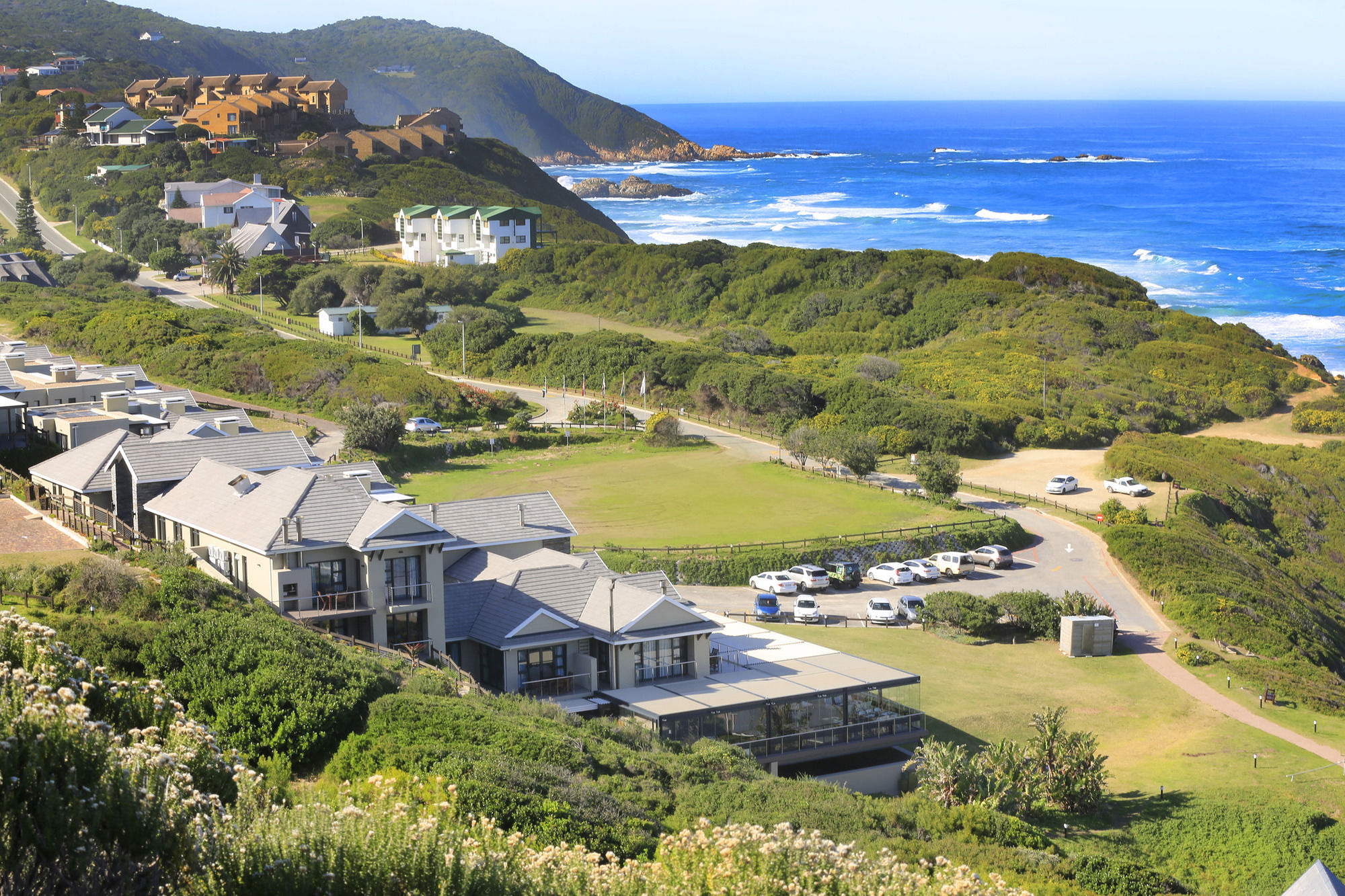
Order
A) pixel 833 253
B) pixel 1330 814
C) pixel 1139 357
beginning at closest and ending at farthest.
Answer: pixel 1330 814 < pixel 1139 357 < pixel 833 253

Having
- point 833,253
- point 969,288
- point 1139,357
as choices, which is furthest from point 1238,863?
point 833,253

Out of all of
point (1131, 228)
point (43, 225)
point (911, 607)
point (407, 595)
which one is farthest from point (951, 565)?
point (1131, 228)

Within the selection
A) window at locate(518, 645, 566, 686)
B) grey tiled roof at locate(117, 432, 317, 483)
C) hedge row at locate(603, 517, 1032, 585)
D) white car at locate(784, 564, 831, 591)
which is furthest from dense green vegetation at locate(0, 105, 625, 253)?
window at locate(518, 645, 566, 686)

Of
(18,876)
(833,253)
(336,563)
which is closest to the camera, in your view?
(18,876)

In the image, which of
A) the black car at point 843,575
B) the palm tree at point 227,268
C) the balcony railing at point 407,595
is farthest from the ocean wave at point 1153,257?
the balcony railing at point 407,595

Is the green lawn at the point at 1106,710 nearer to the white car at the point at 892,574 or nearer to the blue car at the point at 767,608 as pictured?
the blue car at the point at 767,608

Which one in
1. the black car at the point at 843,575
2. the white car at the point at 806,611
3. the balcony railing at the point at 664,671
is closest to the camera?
the balcony railing at the point at 664,671

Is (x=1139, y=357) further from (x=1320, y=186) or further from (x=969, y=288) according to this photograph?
(x=1320, y=186)

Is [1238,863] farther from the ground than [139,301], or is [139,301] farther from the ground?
[139,301]

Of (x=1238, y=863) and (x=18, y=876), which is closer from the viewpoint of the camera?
(x=18, y=876)
